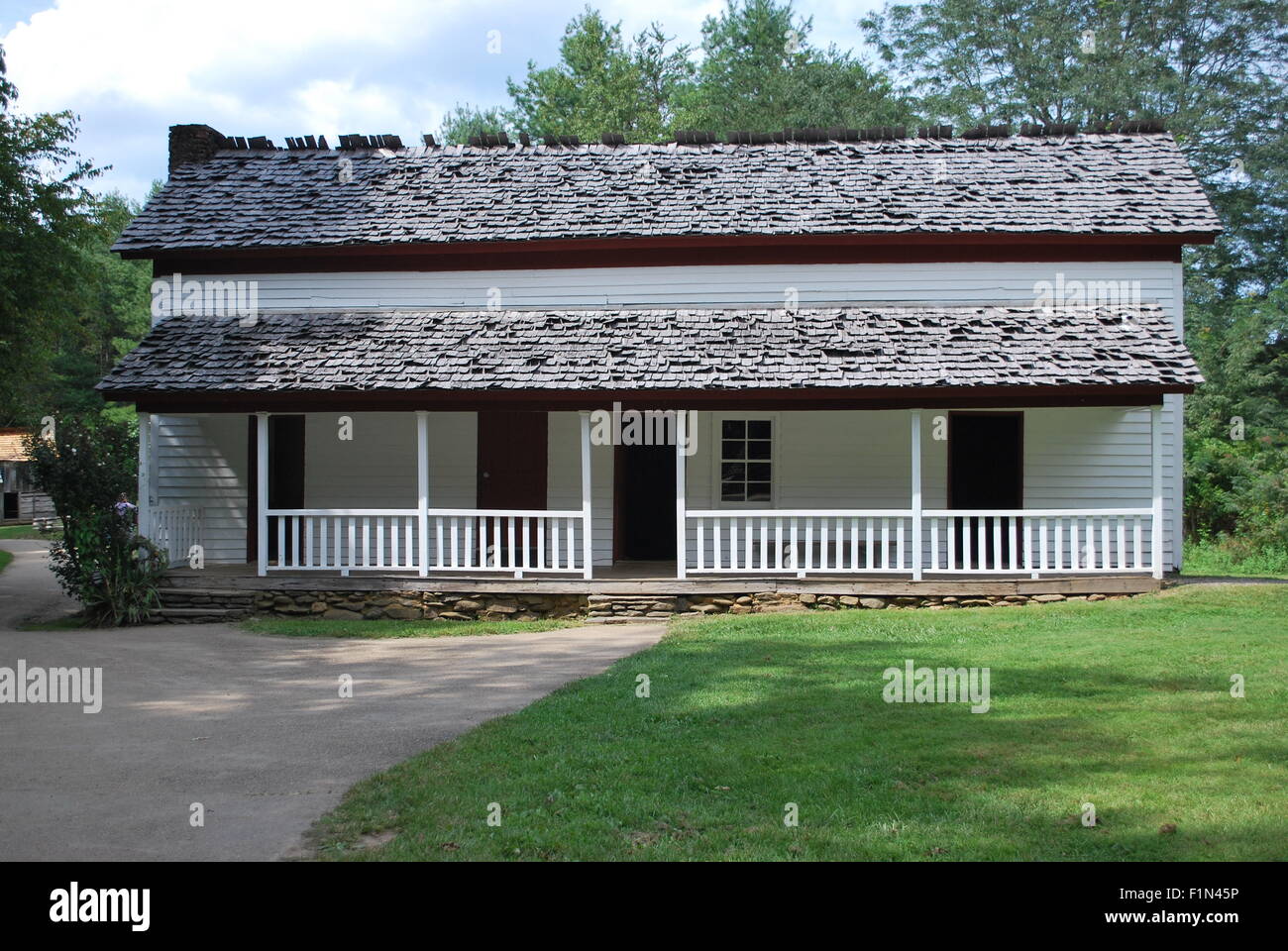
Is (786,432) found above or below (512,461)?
above

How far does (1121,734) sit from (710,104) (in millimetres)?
43568

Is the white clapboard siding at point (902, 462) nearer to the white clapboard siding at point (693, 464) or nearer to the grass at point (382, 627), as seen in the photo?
the white clapboard siding at point (693, 464)

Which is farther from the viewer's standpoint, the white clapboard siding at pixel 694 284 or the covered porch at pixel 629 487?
the white clapboard siding at pixel 694 284

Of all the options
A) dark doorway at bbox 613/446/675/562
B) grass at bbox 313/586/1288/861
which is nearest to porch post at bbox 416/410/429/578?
Result: dark doorway at bbox 613/446/675/562

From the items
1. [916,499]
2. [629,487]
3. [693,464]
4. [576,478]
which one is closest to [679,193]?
[693,464]

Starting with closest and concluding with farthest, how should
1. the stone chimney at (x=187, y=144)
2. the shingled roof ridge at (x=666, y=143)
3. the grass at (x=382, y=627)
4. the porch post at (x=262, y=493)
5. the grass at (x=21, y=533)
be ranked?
the grass at (x=382, y=627), the porch post at (x=262, y=493), the shingled roof ridge at (x=666, y=143), the stone chimney at (x=187, y=144), the grass at (x=21, y=533)

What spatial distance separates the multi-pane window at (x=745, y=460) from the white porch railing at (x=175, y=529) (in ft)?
25.9

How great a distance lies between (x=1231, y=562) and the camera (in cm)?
2234

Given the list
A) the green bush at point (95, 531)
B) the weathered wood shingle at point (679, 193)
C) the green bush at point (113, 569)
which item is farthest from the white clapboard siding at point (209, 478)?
the weathered wood shingle at point (679, 193)

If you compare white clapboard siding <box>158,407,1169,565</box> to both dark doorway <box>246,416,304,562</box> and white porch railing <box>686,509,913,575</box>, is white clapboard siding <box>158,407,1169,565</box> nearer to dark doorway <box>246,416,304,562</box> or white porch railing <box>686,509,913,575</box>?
dark doorway <box>246,416,304,562</box>

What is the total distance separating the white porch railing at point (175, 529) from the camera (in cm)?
1458

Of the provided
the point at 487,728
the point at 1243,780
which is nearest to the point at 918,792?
the point at 1243,780

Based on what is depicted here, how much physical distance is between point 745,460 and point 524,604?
4043mm

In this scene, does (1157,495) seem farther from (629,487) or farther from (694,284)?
(629,487)
